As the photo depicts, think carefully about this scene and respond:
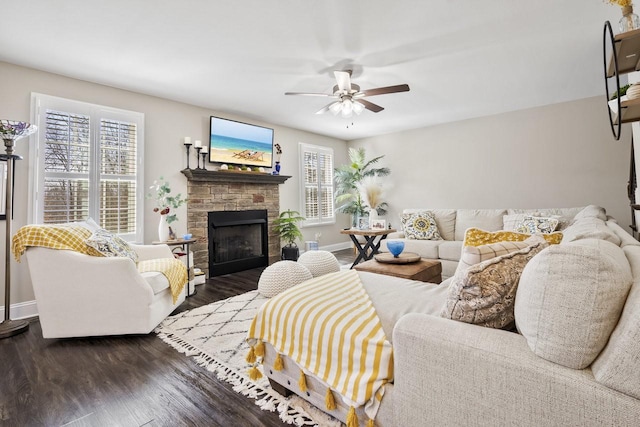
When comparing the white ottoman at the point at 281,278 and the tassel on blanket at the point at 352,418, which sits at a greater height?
the white ottoman at the point at 281,278

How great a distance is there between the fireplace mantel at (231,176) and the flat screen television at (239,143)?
0.70 ft

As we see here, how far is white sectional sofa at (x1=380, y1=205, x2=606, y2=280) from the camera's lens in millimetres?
3631

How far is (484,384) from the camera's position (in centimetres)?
88

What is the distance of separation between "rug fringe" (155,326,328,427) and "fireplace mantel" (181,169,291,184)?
247 centimetres


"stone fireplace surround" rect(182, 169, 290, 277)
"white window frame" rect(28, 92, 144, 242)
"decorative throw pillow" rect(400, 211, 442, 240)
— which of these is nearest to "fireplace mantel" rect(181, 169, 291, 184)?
"stone fireplace surround" rect(182, 169, 290, 277)

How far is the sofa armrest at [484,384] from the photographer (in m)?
0.73

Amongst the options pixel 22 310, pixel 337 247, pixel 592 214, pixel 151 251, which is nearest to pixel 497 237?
pixel 592 214

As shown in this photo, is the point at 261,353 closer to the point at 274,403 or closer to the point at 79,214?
the point at 274,403

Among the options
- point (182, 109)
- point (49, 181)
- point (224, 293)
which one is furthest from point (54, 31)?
point (224, 293)

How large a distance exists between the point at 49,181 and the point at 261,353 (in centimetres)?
310

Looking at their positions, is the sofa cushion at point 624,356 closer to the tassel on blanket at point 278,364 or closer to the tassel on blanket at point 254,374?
the tassel on blanket at point 278,364

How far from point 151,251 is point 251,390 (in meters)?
2.15

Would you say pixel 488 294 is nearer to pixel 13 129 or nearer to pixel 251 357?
pixel 251 357

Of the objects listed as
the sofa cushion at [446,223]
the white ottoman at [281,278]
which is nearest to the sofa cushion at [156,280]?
the white ottoman at [281,278]
